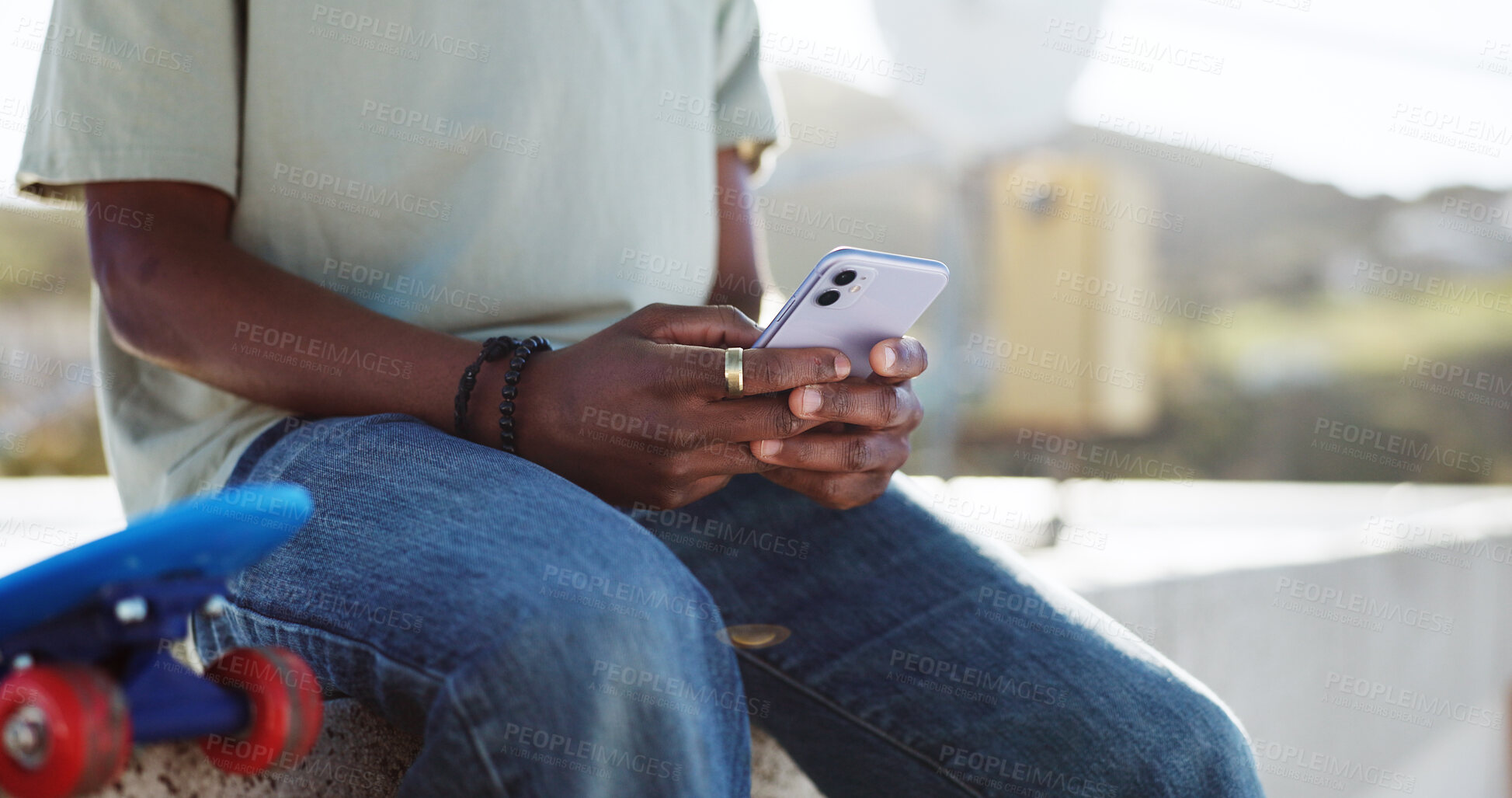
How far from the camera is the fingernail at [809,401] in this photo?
0.92 m

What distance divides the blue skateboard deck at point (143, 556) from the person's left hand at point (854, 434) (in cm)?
52

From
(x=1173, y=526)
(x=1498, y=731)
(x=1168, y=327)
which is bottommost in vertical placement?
(x=1168, y=327)

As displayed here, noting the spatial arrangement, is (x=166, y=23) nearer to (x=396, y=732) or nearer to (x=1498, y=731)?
(x=396, y=732)

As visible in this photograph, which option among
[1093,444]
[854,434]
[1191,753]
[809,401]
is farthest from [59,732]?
[1093,444]

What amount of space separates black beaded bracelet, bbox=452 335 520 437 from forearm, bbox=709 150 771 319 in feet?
2.32

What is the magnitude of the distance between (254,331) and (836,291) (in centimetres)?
56

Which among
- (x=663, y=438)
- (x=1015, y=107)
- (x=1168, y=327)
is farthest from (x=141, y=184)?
(x=1168, y=327)

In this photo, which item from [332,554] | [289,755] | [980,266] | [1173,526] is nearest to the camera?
[289,755]

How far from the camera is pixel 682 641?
29.6 inches

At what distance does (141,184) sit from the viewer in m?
0.97

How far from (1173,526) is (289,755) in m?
5.99

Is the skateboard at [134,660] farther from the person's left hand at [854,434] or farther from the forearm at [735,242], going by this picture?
the forearm at [735,242]

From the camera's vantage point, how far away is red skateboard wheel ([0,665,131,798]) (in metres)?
0.48

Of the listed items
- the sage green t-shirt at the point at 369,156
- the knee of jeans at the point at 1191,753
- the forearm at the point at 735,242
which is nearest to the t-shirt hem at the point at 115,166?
the sage green t-shirt at the point at 369,156
